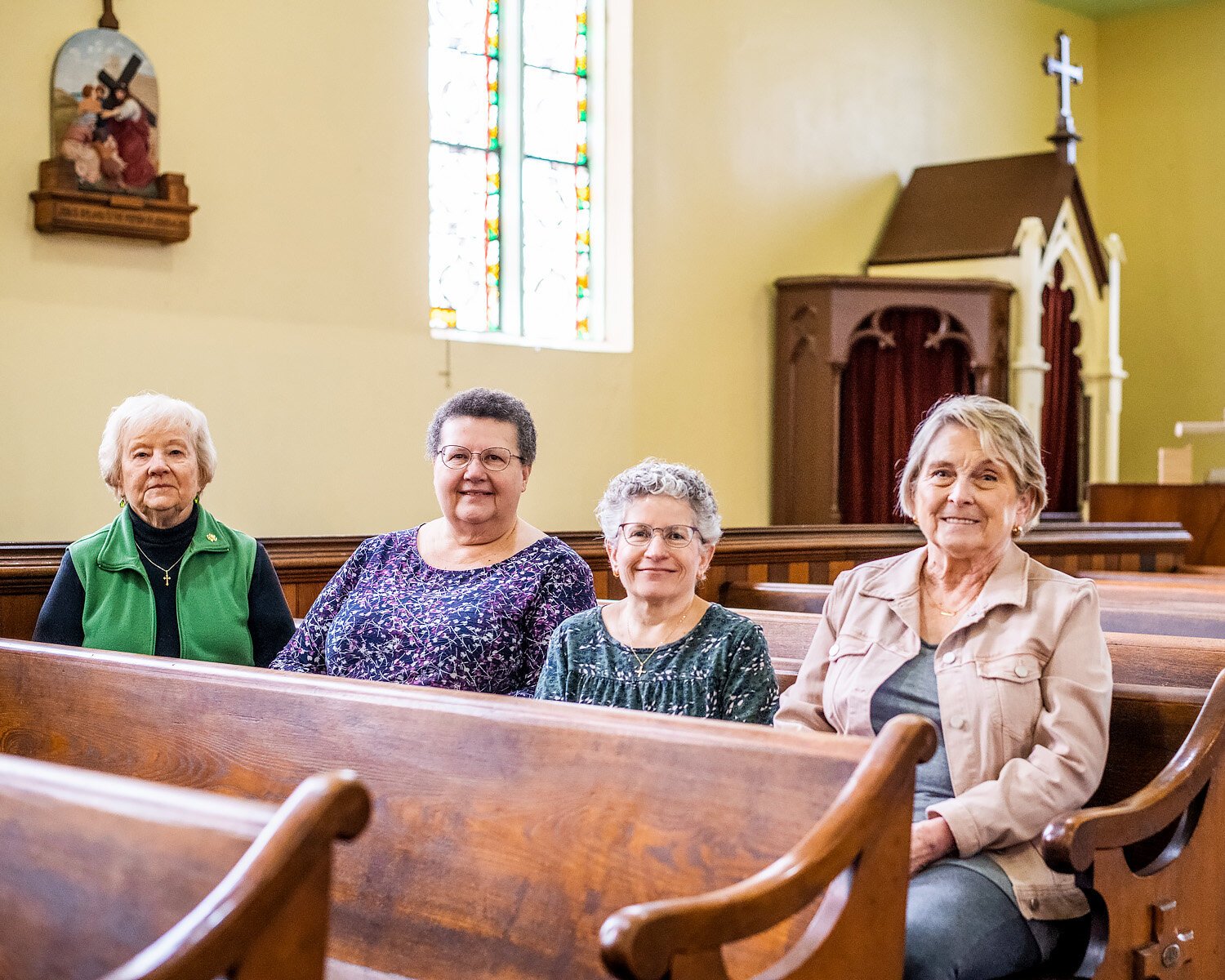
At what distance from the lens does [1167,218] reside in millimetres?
10492

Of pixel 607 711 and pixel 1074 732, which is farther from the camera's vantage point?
pixel 1074 732

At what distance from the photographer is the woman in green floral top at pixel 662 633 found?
2277mm

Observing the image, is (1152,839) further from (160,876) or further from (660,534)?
(160,876)

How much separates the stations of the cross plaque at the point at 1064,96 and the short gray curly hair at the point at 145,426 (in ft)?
22.0

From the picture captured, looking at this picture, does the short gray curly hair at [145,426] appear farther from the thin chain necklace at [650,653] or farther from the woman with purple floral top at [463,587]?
the thin chain necklace at [650,653]

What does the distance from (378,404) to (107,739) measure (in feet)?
14.4

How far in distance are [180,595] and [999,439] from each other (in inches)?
63.4

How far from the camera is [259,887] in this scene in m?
1.17

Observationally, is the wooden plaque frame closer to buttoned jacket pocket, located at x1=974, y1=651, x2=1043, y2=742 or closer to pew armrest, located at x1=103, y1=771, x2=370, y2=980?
buttoned jacket pocket, located at x1=974, y1=651, x2=1043, y2=742

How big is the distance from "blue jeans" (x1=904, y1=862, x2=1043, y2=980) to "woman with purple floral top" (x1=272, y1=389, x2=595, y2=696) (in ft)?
2.95

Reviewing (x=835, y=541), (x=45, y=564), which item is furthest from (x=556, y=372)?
(x=45, y=564)

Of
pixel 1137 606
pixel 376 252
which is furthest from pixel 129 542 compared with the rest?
pixel 376 252

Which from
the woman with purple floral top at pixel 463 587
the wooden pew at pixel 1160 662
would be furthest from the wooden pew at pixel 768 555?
the wooden pew at pixel 1160 662

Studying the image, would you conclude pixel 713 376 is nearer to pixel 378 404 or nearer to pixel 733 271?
pixel 733 271
